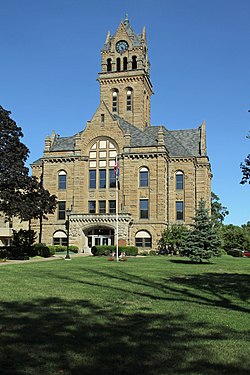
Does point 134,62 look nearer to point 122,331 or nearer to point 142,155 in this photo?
point 142,155

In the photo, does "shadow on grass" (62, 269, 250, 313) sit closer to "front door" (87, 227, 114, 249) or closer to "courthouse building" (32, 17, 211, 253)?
"courthouse building" (32, 17, 211, 253)

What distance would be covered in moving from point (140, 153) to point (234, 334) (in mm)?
46210

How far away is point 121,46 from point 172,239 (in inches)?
1343

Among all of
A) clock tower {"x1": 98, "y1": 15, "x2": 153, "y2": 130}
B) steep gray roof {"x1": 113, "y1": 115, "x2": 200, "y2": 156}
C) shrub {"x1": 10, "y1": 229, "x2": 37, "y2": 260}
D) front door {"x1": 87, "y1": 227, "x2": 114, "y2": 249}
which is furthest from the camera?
clock tower {"x1": 98, "y1": 15, "x2": 153, "y2": 130}

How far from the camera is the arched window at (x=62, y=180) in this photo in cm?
5741

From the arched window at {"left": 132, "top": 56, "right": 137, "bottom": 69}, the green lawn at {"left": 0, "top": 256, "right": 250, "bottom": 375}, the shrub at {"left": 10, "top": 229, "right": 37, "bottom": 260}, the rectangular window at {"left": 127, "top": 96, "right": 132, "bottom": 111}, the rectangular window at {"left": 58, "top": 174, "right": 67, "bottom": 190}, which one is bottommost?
the green lawn at {"left": 0, "top": 256, "right": 250, "bottom": 375}

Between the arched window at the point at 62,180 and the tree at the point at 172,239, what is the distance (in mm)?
14826

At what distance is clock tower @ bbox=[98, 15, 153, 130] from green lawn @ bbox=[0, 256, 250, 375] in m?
52.5

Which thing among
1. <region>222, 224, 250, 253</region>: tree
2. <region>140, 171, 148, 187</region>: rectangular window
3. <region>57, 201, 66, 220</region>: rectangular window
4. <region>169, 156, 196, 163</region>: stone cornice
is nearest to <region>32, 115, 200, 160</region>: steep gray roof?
<region>169, 156, 196, 163</region>: stone cornice

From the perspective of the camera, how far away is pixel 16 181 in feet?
118

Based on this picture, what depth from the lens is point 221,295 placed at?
15.4 metres

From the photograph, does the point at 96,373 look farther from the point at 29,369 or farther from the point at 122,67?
the point at 122,67

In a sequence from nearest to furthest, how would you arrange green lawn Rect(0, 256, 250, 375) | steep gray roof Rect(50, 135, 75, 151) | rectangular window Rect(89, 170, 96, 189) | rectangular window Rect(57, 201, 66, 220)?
green lawn Rect(0, 256, 250, 375)
rectangular window Rect(89, 170, 96, 189)
rectangular window Rect(57, 201, 66, 220)
steep gray roof Rect(50, 135, 75, 151)

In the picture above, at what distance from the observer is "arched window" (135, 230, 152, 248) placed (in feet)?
174
